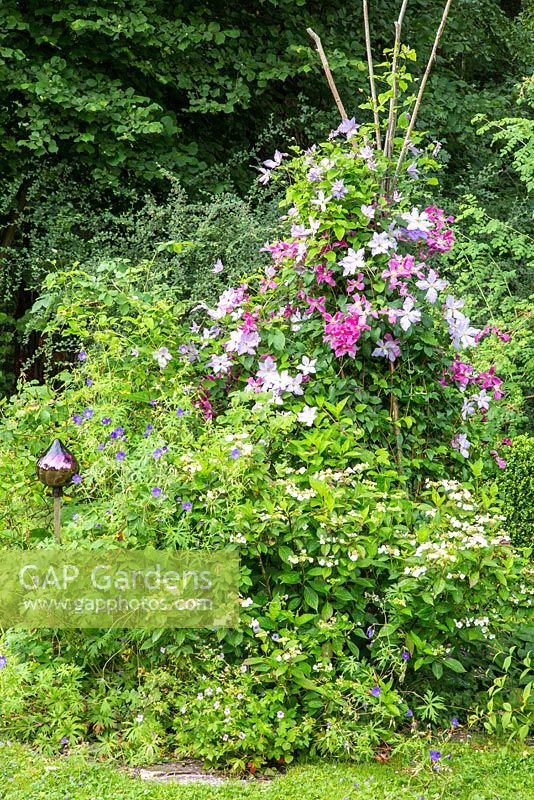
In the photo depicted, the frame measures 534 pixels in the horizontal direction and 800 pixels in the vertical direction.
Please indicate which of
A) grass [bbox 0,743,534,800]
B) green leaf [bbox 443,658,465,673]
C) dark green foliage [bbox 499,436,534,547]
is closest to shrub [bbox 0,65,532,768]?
green leaf [bbox 443,658,465,673]

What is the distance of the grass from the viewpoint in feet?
9.16

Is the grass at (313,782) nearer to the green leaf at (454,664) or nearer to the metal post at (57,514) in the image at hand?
the green leaf at (454,664)

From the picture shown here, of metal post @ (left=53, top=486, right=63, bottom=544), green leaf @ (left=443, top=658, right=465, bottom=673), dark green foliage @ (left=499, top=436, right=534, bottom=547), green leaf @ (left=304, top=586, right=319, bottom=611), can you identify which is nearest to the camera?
green leaf @ (left=443, top=658, right=465, bottom=673)

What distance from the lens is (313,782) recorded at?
9.53 ft

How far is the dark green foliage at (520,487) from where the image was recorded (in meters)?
5.31

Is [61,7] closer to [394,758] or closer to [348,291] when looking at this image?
[348,291]

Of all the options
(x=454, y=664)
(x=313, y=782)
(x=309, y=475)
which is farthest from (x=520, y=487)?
(x=313, y=782)

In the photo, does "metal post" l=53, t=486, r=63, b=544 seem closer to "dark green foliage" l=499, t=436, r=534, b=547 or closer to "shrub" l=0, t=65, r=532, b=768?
"shrub" l=0, t=65, r=532, b=768

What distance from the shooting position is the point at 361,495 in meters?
3.37

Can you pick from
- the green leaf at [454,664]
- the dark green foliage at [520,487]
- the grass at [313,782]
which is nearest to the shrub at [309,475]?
the green leaf at [454,664]

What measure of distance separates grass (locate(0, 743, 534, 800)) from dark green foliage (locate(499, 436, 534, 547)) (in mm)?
2325

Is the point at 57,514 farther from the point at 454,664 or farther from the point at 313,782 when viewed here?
the point at 454,664

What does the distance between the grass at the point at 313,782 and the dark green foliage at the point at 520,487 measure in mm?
2325

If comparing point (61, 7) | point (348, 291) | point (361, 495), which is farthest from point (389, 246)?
point (61, 7)
